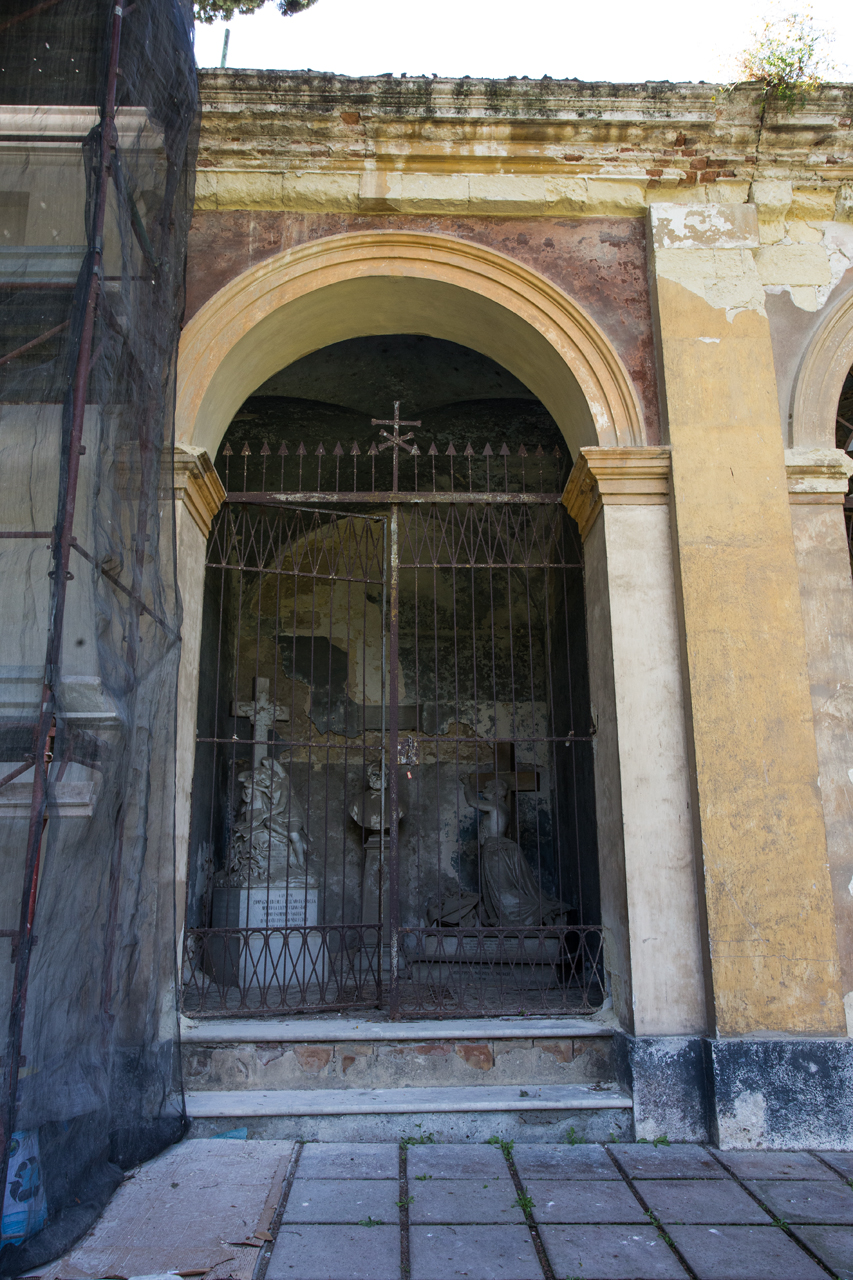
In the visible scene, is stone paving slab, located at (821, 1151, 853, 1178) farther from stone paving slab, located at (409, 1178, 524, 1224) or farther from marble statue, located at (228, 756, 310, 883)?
marble statue, located at (228, 756, 310, 883)

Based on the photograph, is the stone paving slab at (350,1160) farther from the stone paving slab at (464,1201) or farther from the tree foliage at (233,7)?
the tree foliage at (233,7)

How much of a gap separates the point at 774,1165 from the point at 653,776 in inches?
64.6

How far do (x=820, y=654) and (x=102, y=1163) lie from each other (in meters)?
3.82

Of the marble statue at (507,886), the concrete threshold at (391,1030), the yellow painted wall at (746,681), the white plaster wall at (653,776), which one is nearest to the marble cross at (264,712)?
the marble statue at (507,886)

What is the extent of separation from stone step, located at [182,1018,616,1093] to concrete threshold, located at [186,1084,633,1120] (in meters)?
0.04

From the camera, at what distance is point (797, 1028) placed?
377cm

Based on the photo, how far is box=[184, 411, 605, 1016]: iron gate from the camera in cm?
591

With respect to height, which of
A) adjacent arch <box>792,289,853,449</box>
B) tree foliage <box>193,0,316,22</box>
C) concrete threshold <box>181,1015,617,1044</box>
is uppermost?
tree foliage <box>193,0,316,22</box>

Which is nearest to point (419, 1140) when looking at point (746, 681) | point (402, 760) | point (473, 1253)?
point (473, 1253)

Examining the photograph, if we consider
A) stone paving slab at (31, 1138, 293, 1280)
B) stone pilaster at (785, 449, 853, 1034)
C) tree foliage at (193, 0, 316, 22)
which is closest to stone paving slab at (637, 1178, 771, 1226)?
stone pilaster at (785, 449, 853, 1034)

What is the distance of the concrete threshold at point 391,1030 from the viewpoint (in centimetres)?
398

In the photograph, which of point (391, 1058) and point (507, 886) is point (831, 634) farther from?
point (507, 886)

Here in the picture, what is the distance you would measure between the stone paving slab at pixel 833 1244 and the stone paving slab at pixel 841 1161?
539 millimetres

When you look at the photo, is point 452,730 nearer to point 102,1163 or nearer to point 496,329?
point 496,329
